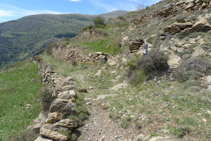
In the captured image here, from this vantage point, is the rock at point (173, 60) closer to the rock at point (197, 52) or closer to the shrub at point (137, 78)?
the rock at point (197, 52)

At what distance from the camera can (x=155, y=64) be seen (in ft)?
20.9

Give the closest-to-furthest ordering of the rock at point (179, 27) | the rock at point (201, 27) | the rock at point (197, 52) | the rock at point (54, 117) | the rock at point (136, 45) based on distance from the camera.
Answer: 1. the rock at point (54, 117)
2. the rock at point (197, 52)
3. the rock at point (201, 27)
4. the rock at point (179, 27)
5. the rock at point (136, 45)

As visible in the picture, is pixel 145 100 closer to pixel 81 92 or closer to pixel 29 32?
pixel 81 92

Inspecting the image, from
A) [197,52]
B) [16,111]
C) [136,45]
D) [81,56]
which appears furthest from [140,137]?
[81,56]

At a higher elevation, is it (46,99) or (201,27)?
(201,27)

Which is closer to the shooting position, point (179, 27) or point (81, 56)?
point (179, 27)

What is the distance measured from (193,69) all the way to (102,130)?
3.95m

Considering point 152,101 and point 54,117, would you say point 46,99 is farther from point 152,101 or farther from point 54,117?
point 152,101

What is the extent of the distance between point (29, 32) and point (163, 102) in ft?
699

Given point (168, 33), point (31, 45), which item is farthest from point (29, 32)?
point (168, 33)

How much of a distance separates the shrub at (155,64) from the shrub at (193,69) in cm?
80

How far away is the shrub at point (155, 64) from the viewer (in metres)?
6.30

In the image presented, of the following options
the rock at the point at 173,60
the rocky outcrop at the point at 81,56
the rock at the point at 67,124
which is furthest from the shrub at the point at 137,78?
the rocky outcrop at the point at 81,56

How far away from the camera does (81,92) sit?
21.5ft
